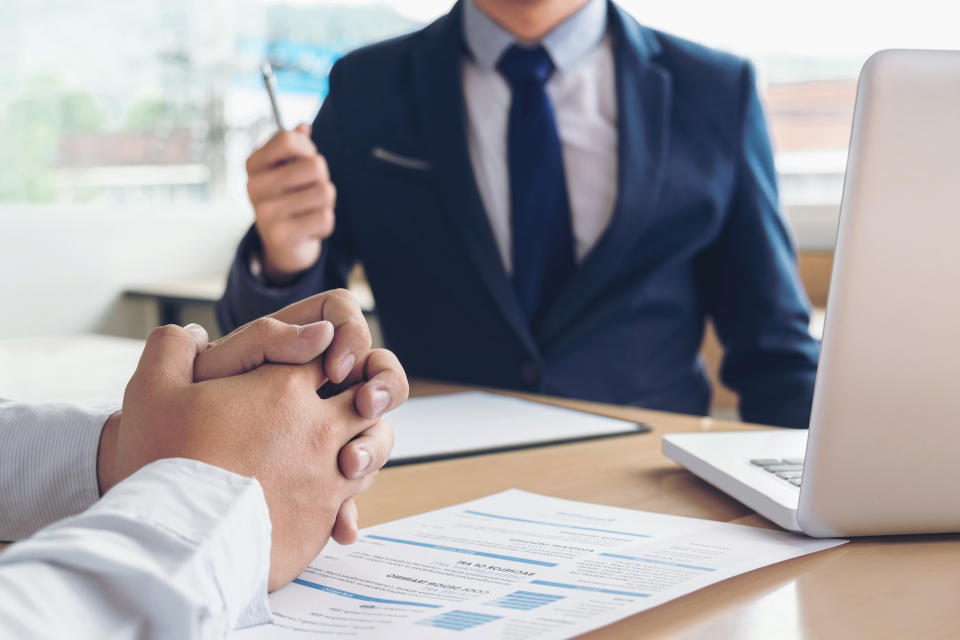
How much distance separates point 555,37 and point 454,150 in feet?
0.72

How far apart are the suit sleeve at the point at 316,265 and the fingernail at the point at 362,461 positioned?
69cm

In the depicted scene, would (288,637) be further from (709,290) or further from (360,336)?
(709,290)

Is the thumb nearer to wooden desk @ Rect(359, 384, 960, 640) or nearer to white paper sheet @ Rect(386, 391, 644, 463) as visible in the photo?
wooden desk @ Rect(359, 384, 960, 640)

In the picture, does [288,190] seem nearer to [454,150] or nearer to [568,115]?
[454,150]

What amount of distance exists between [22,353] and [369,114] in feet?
2.21

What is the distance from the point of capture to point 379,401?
535mm

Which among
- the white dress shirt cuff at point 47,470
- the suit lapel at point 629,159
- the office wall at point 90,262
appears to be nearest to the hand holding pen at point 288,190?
the suit lapel at point 629,159

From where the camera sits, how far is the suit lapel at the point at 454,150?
50.6 inches

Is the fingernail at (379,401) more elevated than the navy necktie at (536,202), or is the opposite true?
the fingernail at (379,401)

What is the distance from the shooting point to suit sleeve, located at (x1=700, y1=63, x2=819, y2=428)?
1.27 meters

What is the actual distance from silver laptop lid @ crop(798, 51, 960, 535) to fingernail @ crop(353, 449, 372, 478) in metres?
0.24

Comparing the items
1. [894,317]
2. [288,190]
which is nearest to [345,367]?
[894,317]

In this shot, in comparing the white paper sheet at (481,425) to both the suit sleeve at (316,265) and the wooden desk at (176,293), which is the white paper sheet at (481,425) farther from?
the wooden desk at (176,293)

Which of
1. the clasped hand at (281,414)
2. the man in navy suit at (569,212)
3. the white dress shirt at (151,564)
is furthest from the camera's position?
the man in navy suit at (569,212)
